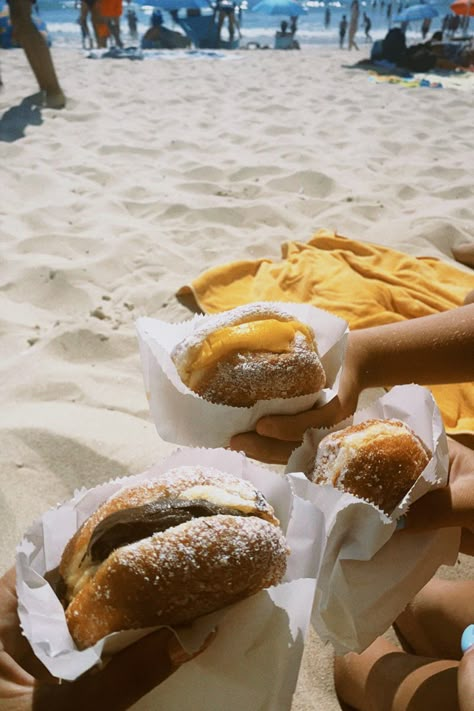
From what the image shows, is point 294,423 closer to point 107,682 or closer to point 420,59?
point 107,682

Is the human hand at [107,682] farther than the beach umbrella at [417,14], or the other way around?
the beach umbrella at [417,14]

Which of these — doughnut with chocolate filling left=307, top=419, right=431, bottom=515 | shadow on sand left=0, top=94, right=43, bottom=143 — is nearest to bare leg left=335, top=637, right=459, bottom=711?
doughnut with chocolate filling left=307, top=419, right=431, bottom=515

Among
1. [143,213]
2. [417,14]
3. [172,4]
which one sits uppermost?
[417,14]

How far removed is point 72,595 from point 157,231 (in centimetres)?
352

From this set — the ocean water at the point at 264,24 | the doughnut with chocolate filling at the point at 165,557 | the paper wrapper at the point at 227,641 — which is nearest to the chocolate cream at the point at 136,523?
the doughnut with chocolate filling at the point at 165,557

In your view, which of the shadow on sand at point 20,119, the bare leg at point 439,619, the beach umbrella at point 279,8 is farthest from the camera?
the beach umbrella at point 279,8

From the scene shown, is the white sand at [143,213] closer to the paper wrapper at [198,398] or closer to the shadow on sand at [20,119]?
the shadow on sand at [20,119]

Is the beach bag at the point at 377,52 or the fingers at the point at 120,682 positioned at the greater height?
the beach bag at the point at 377,52

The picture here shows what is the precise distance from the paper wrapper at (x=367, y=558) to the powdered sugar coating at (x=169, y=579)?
0.33 m

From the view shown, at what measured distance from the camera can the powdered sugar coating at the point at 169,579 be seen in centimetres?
103

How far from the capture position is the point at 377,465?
4.74ft

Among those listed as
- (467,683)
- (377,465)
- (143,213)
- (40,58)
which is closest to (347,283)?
(143,213)

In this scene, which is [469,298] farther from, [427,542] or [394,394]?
[427,542]

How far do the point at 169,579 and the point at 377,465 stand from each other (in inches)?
25.4
